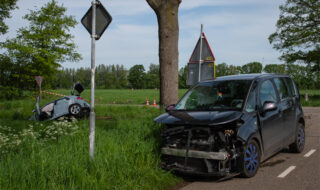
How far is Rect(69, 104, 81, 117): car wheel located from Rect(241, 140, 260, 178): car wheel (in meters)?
10.5

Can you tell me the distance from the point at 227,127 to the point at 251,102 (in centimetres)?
91

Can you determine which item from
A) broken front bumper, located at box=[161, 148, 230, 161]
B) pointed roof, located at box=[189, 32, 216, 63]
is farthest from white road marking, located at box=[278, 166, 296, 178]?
pointed roof, located at box=[189, 32, 216, 63]

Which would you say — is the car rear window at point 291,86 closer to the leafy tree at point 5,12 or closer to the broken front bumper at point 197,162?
the broken front bumper at point 197,162

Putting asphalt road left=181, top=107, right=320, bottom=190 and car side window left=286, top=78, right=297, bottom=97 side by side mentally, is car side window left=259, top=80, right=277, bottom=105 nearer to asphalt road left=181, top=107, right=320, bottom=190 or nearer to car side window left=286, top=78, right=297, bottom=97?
car side window left=286, top=78, right=297, bottom=97

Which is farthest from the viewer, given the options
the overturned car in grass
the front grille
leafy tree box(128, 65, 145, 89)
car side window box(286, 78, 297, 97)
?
leafy tree box(128, 65, 145, 89)

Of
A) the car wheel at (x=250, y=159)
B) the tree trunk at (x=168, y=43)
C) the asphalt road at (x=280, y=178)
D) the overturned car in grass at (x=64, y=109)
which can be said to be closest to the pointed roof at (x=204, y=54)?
the tree trunk at (x=168, y=43)

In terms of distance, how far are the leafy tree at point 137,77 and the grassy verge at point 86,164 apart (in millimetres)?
140132

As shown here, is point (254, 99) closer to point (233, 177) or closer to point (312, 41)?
point (233, 177)

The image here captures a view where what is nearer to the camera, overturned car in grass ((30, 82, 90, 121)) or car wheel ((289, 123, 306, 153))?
car wheel ((289, 123, 306, 153))

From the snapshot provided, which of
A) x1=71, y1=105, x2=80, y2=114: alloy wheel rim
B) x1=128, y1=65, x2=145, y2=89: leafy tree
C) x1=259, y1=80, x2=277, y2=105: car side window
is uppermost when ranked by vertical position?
x1=128, y1=65, x2=145, y2=89: leafy tree

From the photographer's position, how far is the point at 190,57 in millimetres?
8594

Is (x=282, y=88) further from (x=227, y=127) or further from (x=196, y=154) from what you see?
(x=196, y=154)

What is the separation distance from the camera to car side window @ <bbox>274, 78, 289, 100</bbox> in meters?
6.78

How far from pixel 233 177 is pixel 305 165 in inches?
70.1
